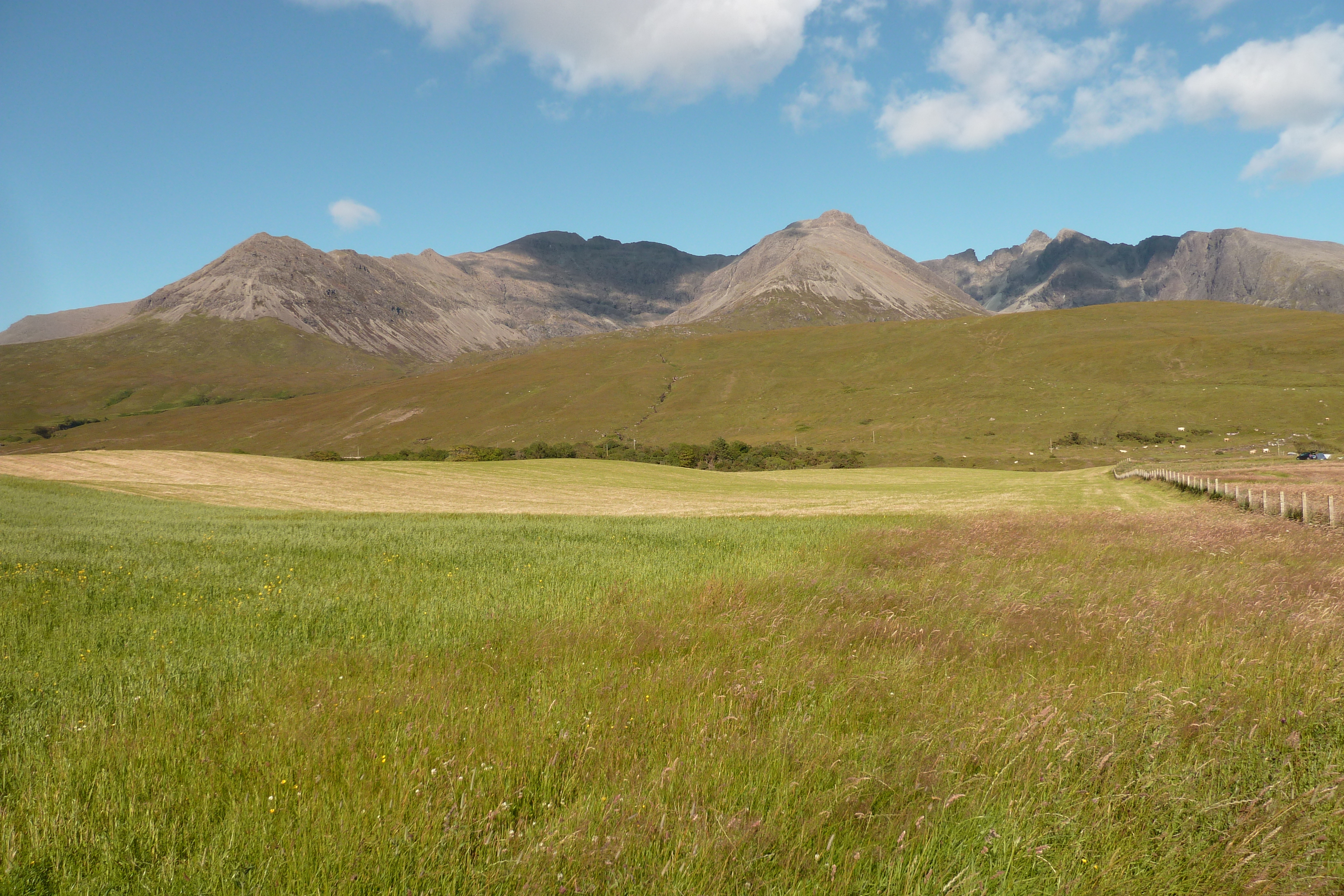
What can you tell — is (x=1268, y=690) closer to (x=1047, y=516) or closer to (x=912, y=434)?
(x=1047, y=516)

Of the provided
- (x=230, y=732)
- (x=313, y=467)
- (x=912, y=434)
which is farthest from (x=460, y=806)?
(x=912, y=434)

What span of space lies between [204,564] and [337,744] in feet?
34.6

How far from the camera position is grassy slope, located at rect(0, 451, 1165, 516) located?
4006cm

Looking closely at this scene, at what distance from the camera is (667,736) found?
5.34m

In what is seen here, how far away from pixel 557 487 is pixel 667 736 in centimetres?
5326

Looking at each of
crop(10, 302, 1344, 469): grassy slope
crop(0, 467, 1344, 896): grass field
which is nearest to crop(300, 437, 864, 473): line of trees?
crop(10, 302, 1344, 469): grassy slope

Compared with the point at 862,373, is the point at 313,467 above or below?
below

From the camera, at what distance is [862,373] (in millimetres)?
195500

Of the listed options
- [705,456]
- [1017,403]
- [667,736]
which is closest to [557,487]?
[667,736]

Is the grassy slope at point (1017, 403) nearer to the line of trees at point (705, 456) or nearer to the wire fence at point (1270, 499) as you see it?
the line of trees at point (705, 456)

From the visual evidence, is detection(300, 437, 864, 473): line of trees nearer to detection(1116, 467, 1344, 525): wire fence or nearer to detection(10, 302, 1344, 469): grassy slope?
detection(10, 302, 1344, 469): grassy slope

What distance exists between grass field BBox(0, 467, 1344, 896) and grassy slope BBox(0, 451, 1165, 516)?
2538 cm

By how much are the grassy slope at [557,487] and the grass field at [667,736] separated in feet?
83.3

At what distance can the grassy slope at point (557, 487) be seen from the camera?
4006 cm
